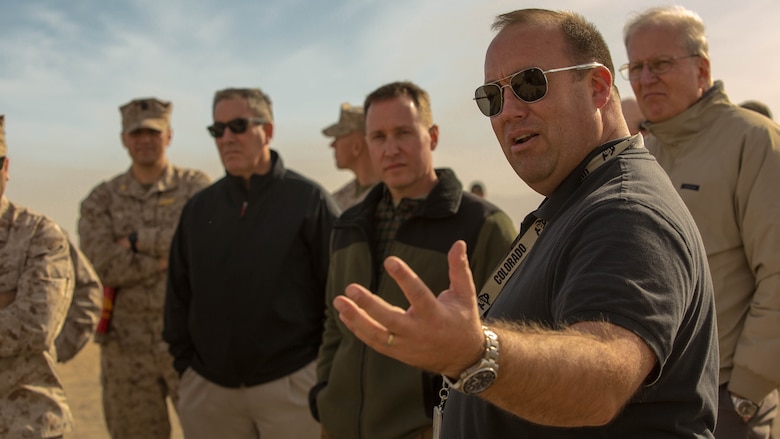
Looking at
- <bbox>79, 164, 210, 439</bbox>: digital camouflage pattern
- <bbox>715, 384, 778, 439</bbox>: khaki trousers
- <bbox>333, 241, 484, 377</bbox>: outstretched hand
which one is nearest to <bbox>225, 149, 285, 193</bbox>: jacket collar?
<bbox>79, 164, 210, 439</bbox>: digital camouflage pattern

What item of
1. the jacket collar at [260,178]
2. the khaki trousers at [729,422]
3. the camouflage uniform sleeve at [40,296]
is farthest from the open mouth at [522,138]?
the jacket collar at [260,178]

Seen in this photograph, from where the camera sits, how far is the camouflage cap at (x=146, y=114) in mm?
7438

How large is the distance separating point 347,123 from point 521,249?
574cm

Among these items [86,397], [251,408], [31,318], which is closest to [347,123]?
[251,408]

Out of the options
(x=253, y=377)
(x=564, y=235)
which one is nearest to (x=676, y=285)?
(x=564, y=235)

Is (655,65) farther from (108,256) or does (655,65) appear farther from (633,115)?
(108,256)

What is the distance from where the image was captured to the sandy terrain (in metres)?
9.81

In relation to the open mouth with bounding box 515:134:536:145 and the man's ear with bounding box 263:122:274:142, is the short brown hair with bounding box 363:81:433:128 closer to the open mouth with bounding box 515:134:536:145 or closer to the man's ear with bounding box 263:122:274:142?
the man's ear with bounding box 263:122:274:142

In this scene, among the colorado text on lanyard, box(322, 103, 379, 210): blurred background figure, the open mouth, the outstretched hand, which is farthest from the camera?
box(322, 103, 379, 210): blurred background figure

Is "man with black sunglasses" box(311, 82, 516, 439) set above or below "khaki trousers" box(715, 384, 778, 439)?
above

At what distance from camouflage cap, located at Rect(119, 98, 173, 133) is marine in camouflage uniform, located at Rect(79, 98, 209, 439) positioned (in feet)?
2.10

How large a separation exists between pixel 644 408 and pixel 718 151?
2.40m

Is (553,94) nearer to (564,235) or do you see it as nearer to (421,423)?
(564,235)

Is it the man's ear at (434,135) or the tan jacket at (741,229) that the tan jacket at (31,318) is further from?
the tan jacket at (741,229)
